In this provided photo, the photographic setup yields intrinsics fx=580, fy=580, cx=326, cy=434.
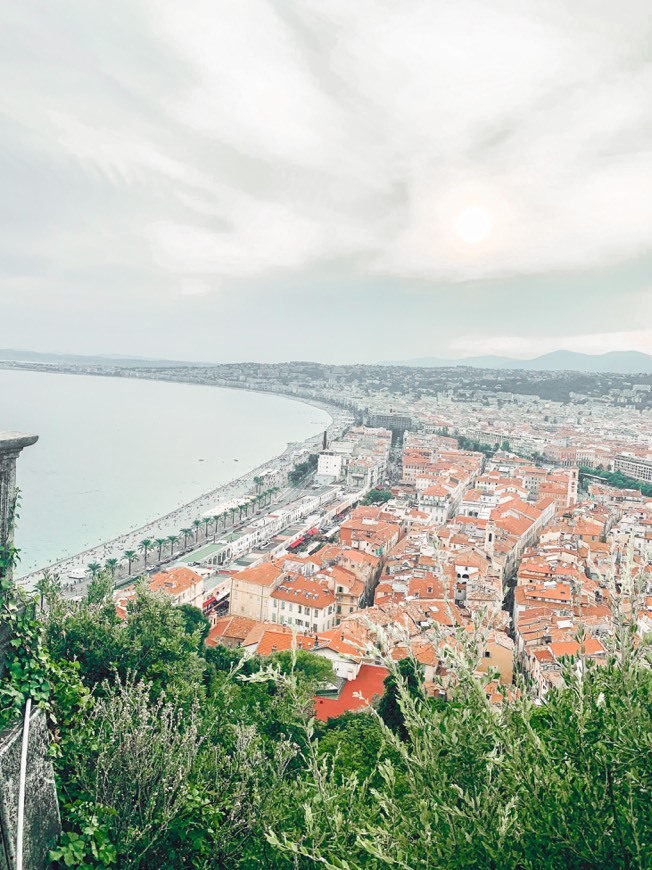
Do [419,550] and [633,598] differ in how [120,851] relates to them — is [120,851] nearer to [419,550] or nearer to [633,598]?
[633,598]

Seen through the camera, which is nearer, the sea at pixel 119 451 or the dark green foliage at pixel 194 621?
the dark green foliage at pixel 194 621

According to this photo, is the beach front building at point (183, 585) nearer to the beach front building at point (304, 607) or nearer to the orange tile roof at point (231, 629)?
the orange tile roof at point (231, 629)

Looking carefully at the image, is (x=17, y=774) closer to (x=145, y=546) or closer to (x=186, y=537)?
(x=145, y=546)

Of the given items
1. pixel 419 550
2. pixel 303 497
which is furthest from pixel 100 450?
pixel 419 550

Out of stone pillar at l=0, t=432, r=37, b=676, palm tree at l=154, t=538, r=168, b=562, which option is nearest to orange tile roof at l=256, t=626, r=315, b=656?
stone pillar at l=0, t=432, r=37, b=676

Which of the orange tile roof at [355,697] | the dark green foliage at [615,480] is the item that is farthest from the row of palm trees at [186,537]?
the dark green foliage at [615,480]

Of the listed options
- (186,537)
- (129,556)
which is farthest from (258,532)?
(129,556)
